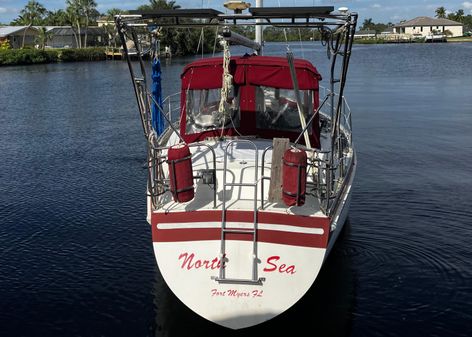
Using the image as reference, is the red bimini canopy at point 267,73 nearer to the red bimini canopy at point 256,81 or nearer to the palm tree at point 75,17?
the red bimini canopy at point 256,81

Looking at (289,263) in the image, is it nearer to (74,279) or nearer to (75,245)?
(74,279)

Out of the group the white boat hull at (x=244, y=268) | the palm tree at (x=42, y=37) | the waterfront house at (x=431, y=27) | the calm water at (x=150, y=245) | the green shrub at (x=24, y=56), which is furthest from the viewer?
the waterfront house at (x=431, y=27)

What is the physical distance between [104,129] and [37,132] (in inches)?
117

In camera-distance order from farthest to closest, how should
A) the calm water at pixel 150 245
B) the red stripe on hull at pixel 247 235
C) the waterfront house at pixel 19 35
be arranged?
the waterfront house at pixel 19 35 < the calm water at pixel 150 245 < the red stripe on hull at pixel 247 235

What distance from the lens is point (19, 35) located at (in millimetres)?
95875

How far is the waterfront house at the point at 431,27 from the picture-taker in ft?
526

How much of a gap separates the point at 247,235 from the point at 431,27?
169m

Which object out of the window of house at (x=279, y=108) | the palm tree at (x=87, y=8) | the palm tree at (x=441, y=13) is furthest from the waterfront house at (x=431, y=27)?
the window of house at (x=279, y=108)

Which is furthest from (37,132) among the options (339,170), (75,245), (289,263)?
(289,263)

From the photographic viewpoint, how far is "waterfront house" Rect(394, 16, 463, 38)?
16038 cm

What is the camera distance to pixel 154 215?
8055mm

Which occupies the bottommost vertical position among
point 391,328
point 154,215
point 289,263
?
point 391,328

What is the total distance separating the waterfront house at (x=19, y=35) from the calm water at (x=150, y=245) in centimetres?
7613

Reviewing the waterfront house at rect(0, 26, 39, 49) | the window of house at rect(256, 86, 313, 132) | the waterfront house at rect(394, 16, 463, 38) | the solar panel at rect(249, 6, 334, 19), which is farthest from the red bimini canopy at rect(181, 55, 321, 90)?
the waterfront house at rect(394, 16, 463, 38)
